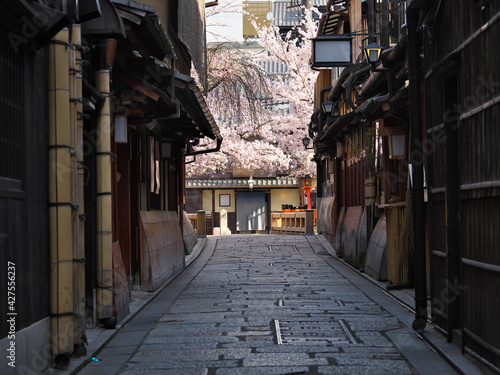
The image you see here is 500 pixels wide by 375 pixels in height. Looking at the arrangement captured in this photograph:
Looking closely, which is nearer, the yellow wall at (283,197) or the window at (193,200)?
the window at (193,200)

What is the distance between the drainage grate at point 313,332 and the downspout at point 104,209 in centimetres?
258

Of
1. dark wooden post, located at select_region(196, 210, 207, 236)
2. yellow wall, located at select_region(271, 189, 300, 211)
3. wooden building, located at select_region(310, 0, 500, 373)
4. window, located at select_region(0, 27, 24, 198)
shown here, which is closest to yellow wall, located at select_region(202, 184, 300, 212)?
yellow wall, located at select_region(271, 189, 300, 211)

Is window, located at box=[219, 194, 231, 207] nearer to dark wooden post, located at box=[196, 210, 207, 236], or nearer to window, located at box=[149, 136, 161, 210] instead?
dark wooden post, located at box=[196, 210, 207, 236]

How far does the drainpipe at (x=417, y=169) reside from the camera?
1122 cm

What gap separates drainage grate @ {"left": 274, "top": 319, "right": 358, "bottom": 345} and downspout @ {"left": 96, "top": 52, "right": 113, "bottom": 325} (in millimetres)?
2581

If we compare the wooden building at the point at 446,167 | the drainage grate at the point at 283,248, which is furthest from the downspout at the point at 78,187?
the drainage grate at the point at 283,248

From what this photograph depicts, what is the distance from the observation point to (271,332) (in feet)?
35.7

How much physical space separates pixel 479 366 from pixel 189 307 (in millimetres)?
6637

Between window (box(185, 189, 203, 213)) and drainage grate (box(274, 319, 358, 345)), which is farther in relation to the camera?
window (box(185, 189, 203, 213))

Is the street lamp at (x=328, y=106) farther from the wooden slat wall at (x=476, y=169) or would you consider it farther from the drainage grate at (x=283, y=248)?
the wooden slat wall at (x=476, y=169)

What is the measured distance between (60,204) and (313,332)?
4.12 meters

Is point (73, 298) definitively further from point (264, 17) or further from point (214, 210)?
point (264, 17)

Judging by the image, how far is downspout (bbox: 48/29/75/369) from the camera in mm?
8906

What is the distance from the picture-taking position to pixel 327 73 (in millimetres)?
34219
